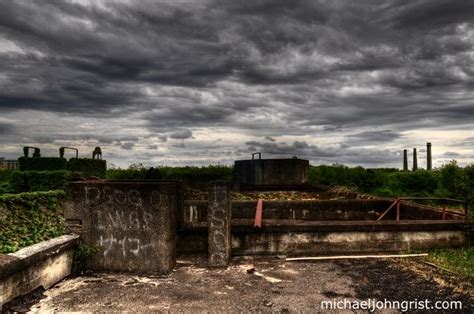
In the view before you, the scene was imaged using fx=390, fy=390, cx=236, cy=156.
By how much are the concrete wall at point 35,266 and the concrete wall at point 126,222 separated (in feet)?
1.46

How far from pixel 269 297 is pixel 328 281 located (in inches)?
50.6

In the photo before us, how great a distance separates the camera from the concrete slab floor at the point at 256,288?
5324mm

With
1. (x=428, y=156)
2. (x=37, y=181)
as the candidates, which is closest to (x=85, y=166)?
(x=37, y=181)

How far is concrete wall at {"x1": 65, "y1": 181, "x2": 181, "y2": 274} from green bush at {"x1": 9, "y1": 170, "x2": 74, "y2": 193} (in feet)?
33.0

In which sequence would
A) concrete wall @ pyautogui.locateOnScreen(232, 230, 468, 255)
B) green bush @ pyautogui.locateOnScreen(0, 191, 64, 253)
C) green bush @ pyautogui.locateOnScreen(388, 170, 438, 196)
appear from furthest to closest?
green bush @ pyautogui.locateOnScreen(388, 170, 438, 196) → concrete wall @ pyautogui.locateOnScreen(232, 230, 468, 255) → green bush @ pyautogui.locateOnScreen(0, 191, 64, 253)

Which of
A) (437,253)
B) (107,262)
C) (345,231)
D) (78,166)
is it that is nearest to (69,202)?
(107,262)

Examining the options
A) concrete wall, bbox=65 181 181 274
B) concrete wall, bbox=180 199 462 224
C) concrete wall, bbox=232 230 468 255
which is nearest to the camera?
concrete wall, bbox=65 181 181 274

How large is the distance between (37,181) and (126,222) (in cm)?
1240

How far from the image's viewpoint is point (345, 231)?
26.7ft

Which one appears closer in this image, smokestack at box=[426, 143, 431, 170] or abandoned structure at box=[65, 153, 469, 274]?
abandoned structure at box=[65, 153, 469, 274]

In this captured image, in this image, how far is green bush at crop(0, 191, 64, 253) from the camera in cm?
767

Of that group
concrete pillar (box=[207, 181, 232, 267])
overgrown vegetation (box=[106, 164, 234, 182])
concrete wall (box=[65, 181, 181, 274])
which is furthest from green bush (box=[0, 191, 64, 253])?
overgrown vegetation (box=[106, 164, 234, 182])

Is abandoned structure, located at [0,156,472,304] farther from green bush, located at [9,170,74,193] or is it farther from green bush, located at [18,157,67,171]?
green bush, located at [18,157,67,171]

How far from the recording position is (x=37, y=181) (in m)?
17.2
